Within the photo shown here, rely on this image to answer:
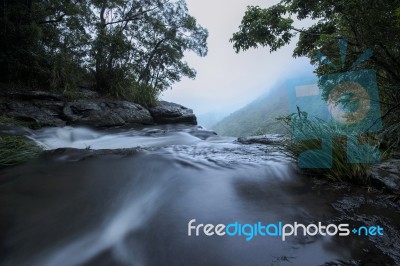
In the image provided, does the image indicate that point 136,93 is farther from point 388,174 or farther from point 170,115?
point 388,174

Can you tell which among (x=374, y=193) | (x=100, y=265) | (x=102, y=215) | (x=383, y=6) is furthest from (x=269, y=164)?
(x=383, y=6)

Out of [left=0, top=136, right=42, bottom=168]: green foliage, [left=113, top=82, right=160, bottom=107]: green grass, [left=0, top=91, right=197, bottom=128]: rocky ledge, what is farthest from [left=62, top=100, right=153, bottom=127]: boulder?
[left=0, top=136, right=42, bottom=168]: green foliage

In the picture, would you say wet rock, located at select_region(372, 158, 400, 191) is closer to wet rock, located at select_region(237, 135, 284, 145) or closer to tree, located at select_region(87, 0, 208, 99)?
wet rock, located at select_region(237, 135, 284, 145)

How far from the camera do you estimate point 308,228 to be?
1.62 m

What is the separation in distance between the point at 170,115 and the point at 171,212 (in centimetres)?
828

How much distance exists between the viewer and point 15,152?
308cm

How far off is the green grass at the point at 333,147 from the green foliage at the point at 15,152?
330cm

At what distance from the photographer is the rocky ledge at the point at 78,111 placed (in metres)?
6.42

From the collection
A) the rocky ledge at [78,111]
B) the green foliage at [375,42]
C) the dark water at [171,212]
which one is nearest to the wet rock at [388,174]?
the dark water at [171,212]

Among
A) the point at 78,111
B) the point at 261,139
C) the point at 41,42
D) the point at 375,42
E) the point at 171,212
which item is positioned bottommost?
the point at 171,212

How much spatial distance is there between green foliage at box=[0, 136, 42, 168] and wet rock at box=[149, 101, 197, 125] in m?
6.24

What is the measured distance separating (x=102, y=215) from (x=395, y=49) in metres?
4.81

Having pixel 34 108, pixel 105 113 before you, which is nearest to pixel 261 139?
pixel 105 113

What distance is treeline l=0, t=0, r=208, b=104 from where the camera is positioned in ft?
22.8
